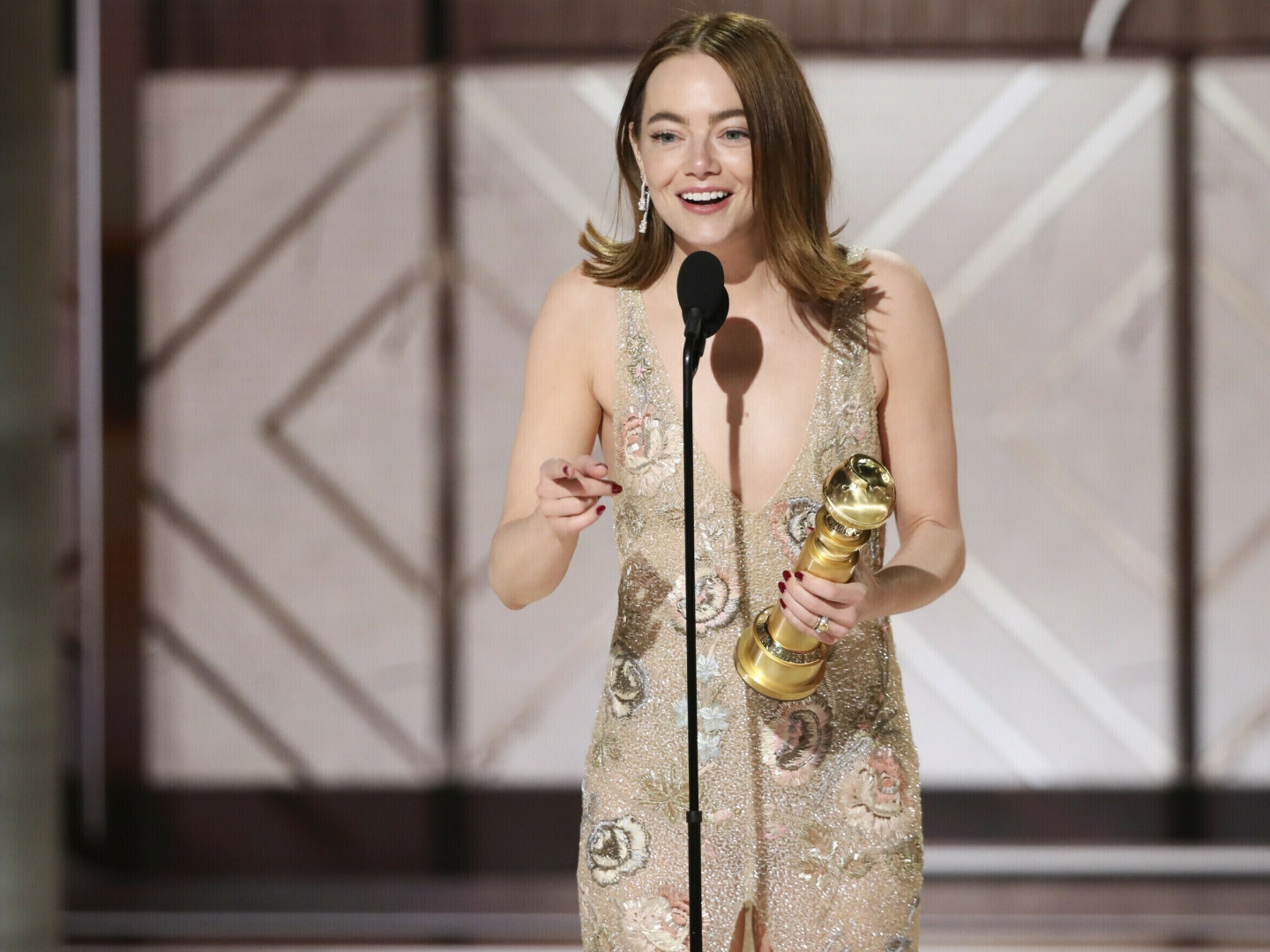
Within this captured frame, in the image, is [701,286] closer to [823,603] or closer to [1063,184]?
[823,603]

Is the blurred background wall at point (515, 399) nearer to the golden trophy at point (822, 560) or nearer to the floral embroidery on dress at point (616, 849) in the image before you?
the floral embroidery on dress at point (616, 849)

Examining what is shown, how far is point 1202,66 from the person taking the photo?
333 centimetres

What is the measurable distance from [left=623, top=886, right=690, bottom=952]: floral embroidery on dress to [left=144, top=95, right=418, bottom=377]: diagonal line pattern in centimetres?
249

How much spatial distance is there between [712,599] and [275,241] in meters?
2.39

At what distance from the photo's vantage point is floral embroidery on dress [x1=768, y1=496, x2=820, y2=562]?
4.40ft

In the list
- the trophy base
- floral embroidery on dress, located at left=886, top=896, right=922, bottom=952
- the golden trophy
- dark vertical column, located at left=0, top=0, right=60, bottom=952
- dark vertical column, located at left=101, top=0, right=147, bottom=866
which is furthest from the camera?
dark vertical column, located at left=101, top=0, right=147, bottom=866

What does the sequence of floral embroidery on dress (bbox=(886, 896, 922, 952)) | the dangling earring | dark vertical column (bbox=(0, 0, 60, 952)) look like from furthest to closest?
dark vertical column (bbox=(0, 0, 60, 952)), the dangling earring, floral embroidery on dress (bbox=(886, 896, 922, 952))

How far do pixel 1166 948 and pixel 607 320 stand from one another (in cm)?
239

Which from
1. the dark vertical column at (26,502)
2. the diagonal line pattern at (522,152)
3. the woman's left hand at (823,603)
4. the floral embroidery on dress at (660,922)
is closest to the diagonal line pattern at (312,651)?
the dark vertical column at (26,502)

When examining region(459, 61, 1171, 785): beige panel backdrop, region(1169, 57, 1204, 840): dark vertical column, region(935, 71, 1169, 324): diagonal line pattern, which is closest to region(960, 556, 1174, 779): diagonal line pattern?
region(459, 61, 1171, 785): beige panel backdrop

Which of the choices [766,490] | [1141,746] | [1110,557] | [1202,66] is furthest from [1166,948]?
[766,490]

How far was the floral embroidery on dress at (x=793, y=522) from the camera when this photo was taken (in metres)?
1.34

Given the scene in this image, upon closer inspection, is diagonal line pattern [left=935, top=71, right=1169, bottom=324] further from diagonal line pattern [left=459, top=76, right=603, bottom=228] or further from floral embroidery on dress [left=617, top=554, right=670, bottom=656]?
floral embroidery on dress [left=617, top=554, right=670, bottom=656]

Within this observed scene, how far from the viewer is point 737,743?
1.32m
